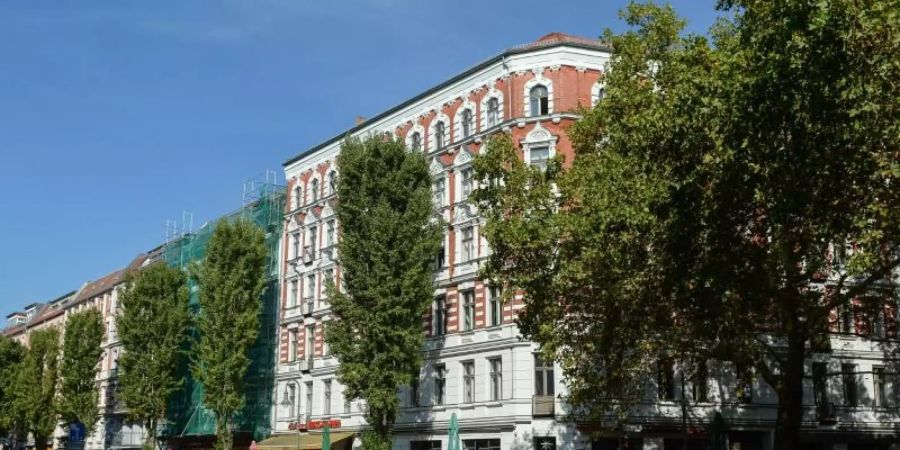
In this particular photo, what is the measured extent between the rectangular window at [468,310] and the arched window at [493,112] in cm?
798

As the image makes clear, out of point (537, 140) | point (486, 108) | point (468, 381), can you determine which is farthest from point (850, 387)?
point (486, 108)

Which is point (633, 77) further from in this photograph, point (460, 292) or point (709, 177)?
point (460, 292)

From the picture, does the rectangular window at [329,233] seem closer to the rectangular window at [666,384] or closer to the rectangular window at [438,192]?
the rectangular window at [438,192]

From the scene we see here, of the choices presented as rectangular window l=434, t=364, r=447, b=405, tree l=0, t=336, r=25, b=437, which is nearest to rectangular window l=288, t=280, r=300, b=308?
rectangular window l=434, t=364, r=447, b=405

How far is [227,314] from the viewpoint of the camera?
54.0m

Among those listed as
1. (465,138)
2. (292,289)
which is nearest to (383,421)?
(465,138)

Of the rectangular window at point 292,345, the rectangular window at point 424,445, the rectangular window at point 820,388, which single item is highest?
the rectangular window at point 292,345

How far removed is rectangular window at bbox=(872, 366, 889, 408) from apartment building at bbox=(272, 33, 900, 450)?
0.16ft

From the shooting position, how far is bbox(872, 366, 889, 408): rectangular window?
152 feet

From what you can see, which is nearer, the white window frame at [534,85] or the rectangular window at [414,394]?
the white window frame at [534,85]

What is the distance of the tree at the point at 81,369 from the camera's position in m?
69.5

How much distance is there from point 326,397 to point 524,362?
16580mm

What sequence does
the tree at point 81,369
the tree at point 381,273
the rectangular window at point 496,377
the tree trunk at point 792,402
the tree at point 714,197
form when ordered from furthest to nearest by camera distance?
1. the tree at point 81,369
2. the rectangular window at point 496,377
3. the tree at point 381,273
4. the tree trunk at point 792,402
5. the tree at point 714,197

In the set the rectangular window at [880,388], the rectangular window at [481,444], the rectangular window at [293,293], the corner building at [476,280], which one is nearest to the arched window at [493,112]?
the corner building at [476,280]
